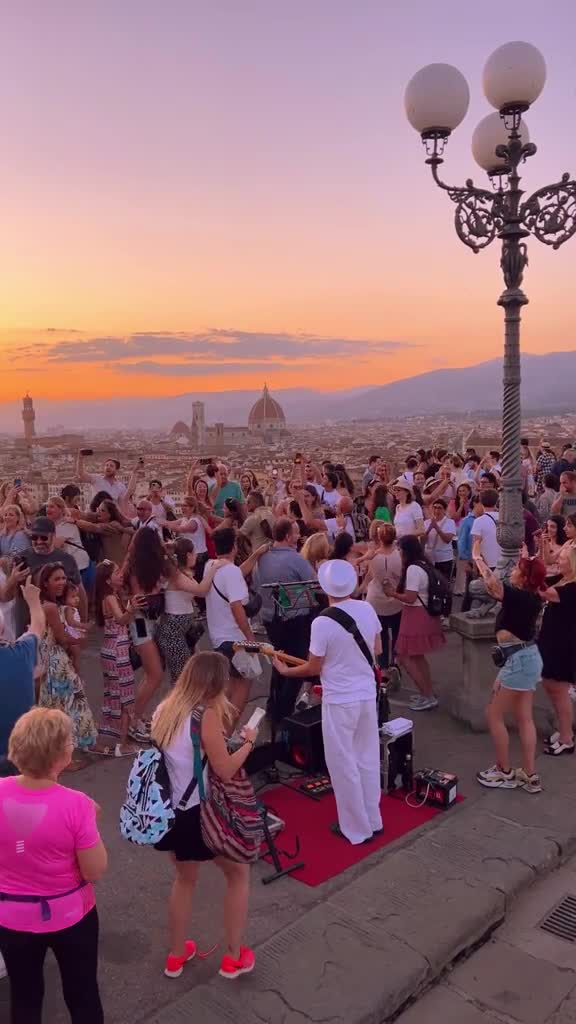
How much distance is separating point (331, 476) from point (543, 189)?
4.79 m

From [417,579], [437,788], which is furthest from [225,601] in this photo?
[437,788]

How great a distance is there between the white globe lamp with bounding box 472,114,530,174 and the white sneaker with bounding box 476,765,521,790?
5728 mm

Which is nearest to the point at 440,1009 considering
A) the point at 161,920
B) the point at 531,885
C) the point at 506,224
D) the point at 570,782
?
the point at 531,885

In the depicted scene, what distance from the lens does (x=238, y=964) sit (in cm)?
359

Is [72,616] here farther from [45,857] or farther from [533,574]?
[533,574]

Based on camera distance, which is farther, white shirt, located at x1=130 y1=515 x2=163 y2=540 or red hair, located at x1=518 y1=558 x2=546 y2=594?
white shirt, located at x1=130 y1=515 x2=163 y2=540

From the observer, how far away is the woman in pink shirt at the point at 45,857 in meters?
2.73

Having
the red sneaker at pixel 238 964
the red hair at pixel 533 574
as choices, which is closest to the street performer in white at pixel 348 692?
the red hair at pixel 533 574

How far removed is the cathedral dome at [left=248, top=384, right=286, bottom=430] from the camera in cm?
15175

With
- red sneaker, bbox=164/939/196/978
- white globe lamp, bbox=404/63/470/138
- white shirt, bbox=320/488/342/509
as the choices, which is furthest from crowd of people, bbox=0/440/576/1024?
white globe lamp, bbox=404/63/470/138

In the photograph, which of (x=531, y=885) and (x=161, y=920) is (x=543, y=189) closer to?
(x=531, y=885)

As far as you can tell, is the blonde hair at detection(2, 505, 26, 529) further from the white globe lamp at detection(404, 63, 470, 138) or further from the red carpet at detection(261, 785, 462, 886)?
the white globe lamp at detection(404, 63, 470, 138)

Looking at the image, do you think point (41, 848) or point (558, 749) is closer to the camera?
point (41, 848)

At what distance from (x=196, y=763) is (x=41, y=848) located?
31.7 inches
